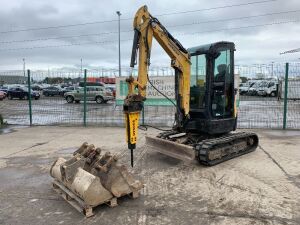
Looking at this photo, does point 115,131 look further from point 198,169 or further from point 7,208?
point 7,208

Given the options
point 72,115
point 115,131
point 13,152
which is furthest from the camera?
point 72,115

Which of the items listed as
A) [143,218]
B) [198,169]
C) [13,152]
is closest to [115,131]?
[13,152]

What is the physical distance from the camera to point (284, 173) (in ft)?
22.1

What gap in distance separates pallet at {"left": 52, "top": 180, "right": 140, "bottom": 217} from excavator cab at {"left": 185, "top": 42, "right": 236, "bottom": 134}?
3.02 metres

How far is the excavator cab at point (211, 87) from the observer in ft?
25.3

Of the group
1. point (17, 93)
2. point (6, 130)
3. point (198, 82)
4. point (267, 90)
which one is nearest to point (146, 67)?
point (198, 82)

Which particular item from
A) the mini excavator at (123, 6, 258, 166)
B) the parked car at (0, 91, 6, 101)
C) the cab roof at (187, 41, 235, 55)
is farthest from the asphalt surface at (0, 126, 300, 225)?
the parked car at (0, 91, 6, 101)

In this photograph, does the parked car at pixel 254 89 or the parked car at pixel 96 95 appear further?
A: the parked car at pixel 254 89

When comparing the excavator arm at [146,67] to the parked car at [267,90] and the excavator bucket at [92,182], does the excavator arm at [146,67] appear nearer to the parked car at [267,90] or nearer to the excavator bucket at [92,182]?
the excavator bucket at [92,182]

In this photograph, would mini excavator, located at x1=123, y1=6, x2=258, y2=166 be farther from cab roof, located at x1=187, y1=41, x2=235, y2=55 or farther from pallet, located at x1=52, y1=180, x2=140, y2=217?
pallet, located at x1=52, y1=180, x2=140, y2=217

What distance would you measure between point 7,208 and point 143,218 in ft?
6.91

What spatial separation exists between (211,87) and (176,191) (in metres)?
2.84

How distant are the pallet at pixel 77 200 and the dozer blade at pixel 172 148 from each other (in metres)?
1.98

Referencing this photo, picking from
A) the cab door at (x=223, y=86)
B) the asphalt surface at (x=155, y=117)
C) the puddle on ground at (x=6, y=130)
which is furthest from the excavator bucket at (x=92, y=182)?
the asphalt surface at (x=155, y=117)
